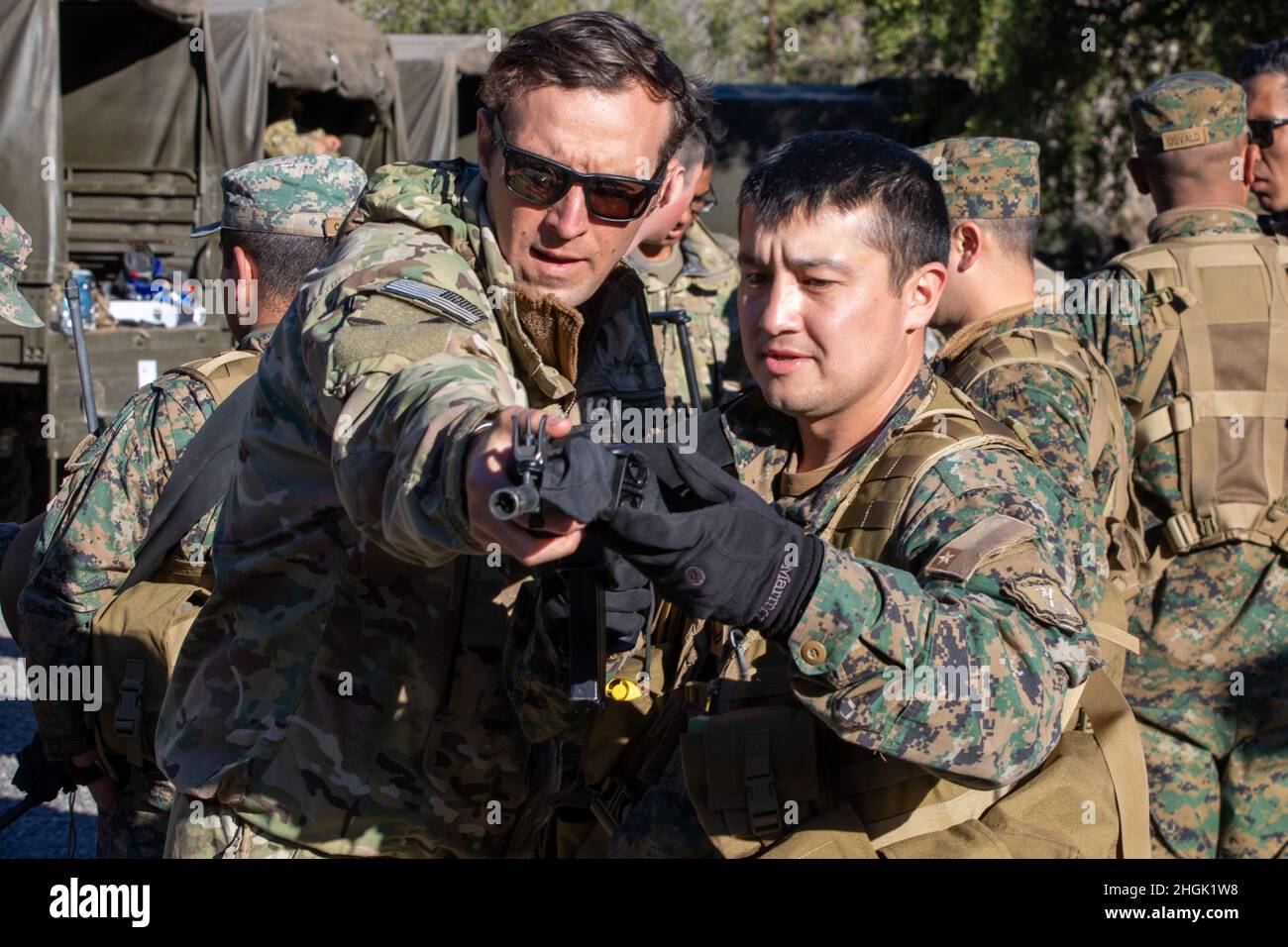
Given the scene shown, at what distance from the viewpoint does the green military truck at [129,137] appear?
26.9 feet

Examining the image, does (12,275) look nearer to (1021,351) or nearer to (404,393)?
(1021,351)

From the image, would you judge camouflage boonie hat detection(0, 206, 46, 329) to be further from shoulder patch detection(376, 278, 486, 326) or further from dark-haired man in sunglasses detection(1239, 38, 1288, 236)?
dark-haired man in sunglasses detection(1239, 38, 1288, 236)

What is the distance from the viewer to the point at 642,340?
2715 millimetres

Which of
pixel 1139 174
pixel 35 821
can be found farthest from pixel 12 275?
pixel 1139 174

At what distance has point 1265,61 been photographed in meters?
4.86

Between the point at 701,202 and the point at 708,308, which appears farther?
the point at 701,202

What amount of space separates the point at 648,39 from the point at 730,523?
1.05m

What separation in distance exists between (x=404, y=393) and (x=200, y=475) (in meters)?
1.46

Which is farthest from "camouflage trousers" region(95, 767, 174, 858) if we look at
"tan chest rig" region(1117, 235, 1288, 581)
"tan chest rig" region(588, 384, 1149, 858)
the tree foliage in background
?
the tree foliage in background

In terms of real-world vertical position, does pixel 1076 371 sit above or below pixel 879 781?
above

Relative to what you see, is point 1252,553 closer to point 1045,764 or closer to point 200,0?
point 1045,764

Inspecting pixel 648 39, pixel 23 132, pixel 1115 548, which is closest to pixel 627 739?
pixel 648 39

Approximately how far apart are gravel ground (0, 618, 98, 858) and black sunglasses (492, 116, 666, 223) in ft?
11.9

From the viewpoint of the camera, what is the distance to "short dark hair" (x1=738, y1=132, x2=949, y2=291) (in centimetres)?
235
